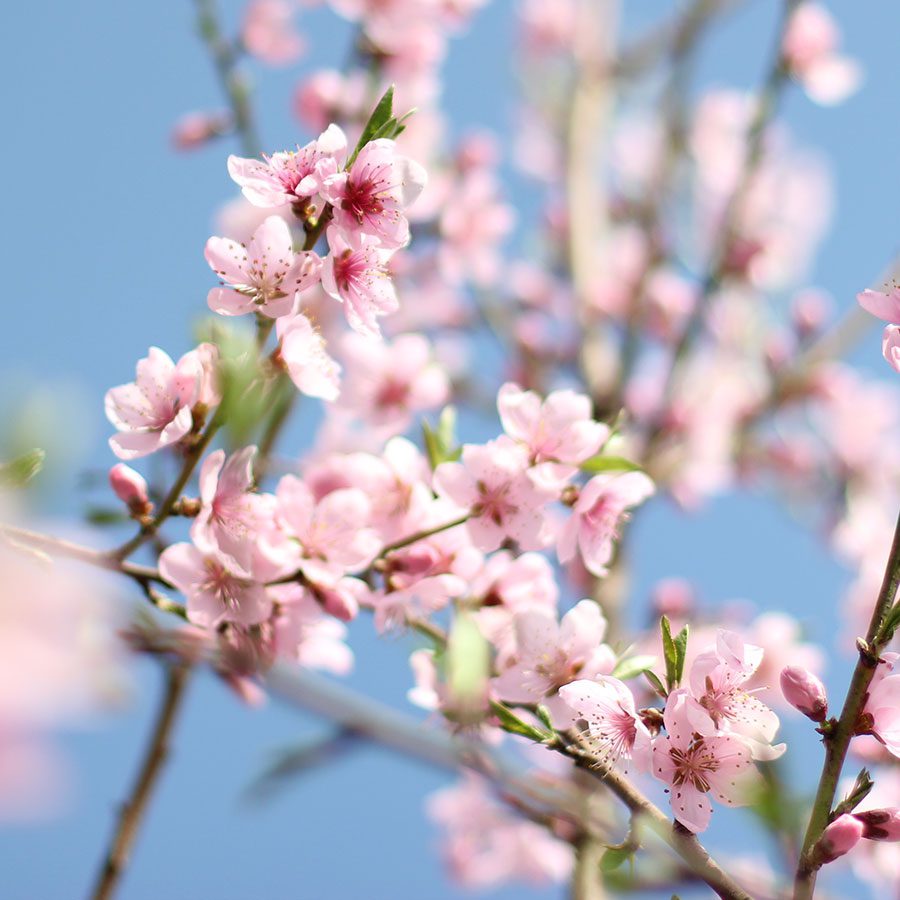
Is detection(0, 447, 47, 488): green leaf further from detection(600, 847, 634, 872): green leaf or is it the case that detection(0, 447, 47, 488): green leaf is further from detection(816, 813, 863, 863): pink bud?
detection(816, 813, 863, 863): pink bud

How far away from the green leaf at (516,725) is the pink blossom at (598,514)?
0.28m

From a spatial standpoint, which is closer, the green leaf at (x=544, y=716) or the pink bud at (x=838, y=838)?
the pink bud at (x=838, y=838)

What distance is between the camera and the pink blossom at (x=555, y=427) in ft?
4.28

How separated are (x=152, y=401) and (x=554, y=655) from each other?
56cm

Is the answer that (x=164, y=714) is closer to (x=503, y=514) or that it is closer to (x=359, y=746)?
(x=503, y=514)

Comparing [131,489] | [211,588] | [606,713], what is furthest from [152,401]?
[606,713]

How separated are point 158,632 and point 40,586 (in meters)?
0.51

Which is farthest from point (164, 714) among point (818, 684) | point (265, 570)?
point (818, 684)

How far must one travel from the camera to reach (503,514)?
4.23ft

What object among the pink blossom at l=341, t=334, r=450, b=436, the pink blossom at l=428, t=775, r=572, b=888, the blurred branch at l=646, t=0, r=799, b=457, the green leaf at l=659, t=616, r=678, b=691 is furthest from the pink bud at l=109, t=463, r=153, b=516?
the pink blossom at l=428, t=775, r=572, b=888

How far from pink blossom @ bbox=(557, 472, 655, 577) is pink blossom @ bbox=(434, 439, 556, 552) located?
0.06 metres

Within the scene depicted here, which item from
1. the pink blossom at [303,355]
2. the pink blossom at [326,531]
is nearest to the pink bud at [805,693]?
the pink blossom at [326,531]

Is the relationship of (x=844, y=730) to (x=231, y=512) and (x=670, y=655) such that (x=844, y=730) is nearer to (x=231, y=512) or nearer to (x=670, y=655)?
(x=670, y=655)

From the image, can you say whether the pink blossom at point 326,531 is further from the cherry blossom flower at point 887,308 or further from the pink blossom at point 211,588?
the cherry blossom flower at point 887,308
